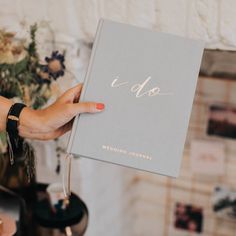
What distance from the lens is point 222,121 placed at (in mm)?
1846

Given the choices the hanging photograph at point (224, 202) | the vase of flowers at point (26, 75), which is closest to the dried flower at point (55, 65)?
the vase of flowers at point (26, 75)

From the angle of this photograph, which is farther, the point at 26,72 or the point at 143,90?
the point at 26,72

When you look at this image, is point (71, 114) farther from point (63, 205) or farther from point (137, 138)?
point (63, 205)

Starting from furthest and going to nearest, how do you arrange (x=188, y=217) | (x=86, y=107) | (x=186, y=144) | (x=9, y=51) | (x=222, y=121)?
(x=188, y=217), (x=186, y=144), (x=222, y=121), (x=9, y=51), (x=86, y=107)

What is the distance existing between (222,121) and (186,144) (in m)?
0.18

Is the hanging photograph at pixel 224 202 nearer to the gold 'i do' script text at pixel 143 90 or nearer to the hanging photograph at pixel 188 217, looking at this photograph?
the hanging photograph at pixel 188 217

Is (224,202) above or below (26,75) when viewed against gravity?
below

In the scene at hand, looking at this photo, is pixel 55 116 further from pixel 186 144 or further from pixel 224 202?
pixel 224 202

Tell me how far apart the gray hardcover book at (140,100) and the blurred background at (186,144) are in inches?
12.9

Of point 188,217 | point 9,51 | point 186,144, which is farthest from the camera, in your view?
point 188,217

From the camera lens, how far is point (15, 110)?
3.82 feet

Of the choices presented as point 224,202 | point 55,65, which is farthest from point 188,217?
point 55,65

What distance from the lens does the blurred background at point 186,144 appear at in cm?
142

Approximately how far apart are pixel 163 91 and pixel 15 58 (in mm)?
480
